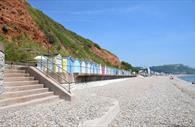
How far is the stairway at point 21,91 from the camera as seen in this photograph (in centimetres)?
895

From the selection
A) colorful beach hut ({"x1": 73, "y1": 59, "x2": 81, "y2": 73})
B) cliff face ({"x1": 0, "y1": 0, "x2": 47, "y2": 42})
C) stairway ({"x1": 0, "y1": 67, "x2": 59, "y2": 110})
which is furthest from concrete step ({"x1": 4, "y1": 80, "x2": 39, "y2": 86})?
cliff face ({"x1": 0, "y1": 0, "x2": 47, "y2": 42})

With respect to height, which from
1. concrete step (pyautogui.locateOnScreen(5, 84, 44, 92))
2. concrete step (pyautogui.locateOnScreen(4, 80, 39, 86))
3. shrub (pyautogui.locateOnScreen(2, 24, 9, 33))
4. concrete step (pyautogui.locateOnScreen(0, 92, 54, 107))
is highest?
shrub (pyautogui.locateOnScreen(2, 24, 9, 33))

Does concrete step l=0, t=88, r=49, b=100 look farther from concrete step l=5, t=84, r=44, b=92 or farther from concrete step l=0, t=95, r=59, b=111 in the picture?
concrete step l=0, t=95, r=59, b=111

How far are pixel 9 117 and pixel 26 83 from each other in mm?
3700

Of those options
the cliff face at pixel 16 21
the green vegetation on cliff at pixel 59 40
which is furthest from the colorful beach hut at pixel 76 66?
the green vegetation on cliff at pixel 59 40

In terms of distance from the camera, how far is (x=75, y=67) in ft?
84.8

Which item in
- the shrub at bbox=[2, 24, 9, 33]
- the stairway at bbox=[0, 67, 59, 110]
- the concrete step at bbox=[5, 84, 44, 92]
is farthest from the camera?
the shrub at bbox=[2, 24, 9, 33]

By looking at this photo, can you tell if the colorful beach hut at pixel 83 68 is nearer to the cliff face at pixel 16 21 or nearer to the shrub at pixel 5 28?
the cliff face at pixel 16 21

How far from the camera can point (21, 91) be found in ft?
32.5

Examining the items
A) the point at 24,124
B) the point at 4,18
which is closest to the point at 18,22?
the point at 4,18

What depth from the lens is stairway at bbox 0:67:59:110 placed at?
8.95 m

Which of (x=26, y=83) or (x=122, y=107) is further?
(x=122, y=107)

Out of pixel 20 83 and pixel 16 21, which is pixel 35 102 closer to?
pixel 20 83

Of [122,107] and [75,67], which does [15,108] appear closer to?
[122,107]
